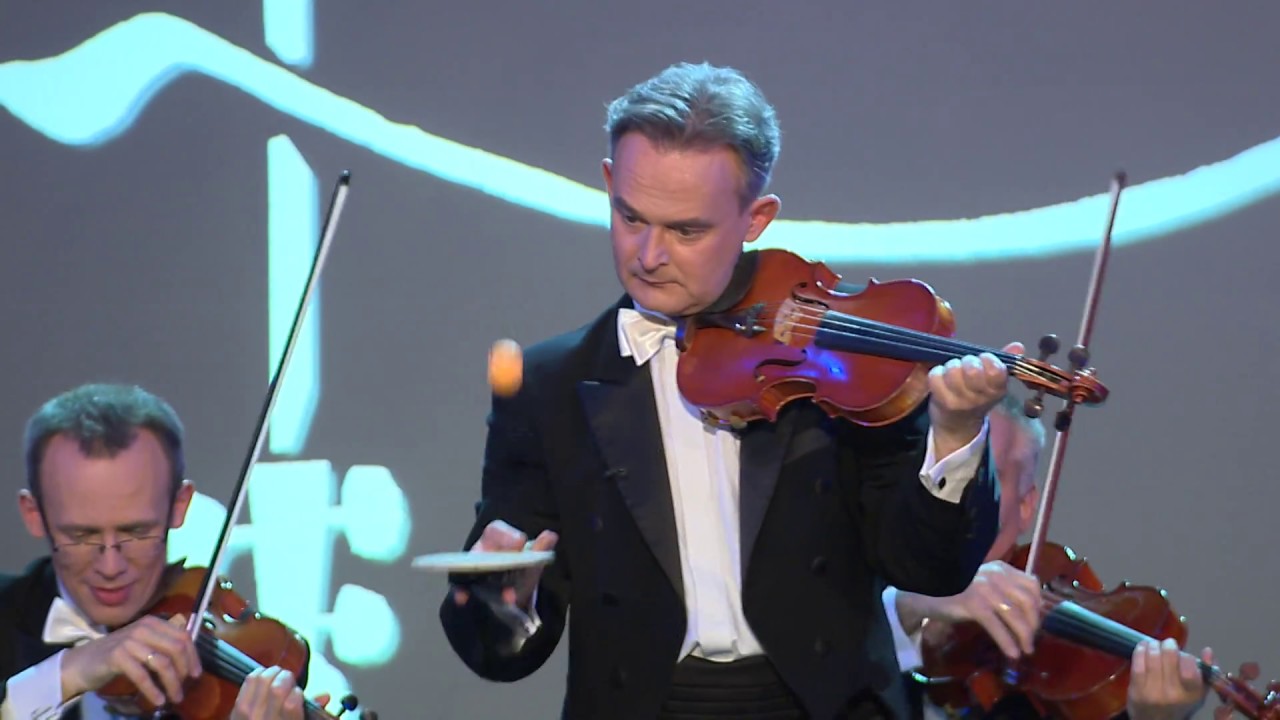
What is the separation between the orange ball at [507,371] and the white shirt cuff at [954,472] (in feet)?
1.82

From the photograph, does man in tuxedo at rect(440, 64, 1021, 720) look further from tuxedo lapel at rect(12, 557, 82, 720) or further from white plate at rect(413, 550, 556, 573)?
tuxedo lapel at rect(12, 557, 82, 720)

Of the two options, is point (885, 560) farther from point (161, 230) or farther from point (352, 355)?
point (161, 230)

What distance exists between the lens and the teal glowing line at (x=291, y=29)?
2.86m

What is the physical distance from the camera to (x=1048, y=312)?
280 centimetres

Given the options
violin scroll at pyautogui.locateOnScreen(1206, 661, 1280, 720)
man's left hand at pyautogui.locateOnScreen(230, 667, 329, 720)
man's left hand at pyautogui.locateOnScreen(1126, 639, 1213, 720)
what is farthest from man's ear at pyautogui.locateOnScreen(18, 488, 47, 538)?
violin scroll at pyautogui.locateOnScreen(1206, 661, 1280, 720)

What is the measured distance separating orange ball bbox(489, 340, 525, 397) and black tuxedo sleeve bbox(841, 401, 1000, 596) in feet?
1.41

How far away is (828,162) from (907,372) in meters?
1.13

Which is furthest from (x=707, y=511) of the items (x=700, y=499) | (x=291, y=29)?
(x=291, y=29)

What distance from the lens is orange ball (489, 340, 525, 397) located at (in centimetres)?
199

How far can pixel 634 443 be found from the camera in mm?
1870

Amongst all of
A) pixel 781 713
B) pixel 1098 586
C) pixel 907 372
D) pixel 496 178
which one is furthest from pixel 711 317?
pixel 496 178

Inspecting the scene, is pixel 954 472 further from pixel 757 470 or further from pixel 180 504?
pixel 180 504

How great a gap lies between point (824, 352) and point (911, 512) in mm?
223

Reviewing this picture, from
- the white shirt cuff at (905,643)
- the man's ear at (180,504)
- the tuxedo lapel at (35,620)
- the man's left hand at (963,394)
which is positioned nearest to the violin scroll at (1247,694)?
the white shirt cuff at (905,643)
